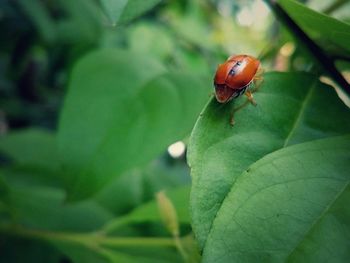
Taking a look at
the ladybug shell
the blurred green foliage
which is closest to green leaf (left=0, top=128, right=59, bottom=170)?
the blurred green foliage

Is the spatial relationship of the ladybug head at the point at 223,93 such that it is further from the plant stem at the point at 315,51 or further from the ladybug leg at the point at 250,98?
the plant stem at the point at 315,51

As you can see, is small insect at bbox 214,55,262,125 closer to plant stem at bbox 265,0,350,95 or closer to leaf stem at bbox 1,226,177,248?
plant stem at bbox 265,0,350,95

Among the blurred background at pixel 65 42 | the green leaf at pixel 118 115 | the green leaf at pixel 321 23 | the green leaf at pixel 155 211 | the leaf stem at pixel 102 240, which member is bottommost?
the blurred background at pixel 65 42

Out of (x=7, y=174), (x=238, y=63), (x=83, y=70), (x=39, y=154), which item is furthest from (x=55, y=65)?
(x=238, y=63)

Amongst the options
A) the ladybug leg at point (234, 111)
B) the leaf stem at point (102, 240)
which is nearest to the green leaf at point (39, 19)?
the leaf stem at point (102, 240)

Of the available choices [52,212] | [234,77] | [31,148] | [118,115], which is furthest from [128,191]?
[234,77]

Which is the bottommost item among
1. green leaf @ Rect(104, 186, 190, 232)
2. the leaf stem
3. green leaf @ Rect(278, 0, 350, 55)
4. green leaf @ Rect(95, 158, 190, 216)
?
green leaf @ Rect(95, 158, 190, 216)

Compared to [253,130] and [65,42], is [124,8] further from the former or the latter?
[65,42]
